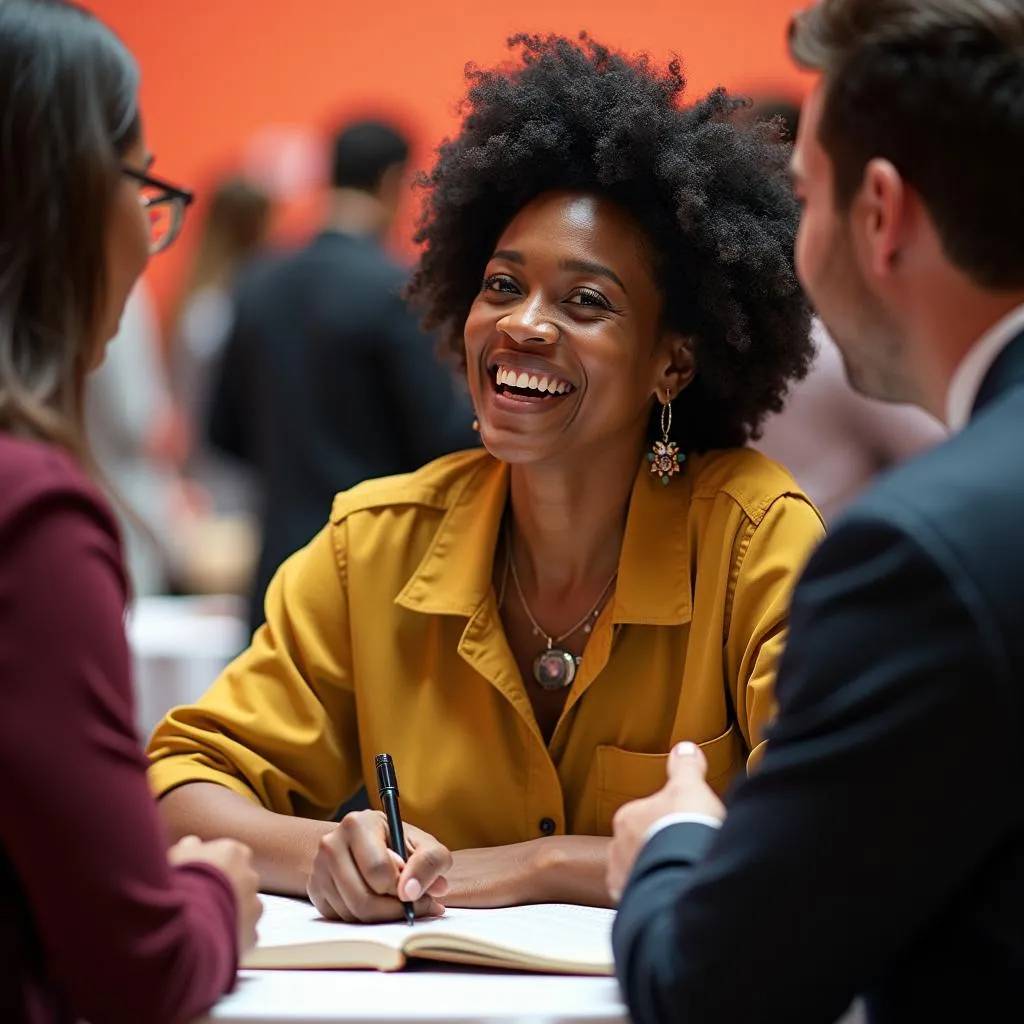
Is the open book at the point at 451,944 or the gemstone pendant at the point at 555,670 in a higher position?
the gemstone pendant at the point at 555,670

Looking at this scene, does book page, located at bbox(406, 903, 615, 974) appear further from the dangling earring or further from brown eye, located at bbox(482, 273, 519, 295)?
brown eye, located at bbox(482, 273, 519, 295)

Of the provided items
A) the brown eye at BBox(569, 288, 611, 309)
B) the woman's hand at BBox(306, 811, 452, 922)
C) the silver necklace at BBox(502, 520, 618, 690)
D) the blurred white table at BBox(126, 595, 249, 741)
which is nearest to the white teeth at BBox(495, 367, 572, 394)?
the brown eye at BBox(569, 288, 611, 309)

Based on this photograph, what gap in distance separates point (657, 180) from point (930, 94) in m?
0.76

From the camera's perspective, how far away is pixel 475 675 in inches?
76.7

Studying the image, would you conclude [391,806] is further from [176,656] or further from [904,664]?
[176,656]

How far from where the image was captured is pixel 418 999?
1.31m

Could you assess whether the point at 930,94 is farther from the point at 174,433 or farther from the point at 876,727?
the point at 174,433

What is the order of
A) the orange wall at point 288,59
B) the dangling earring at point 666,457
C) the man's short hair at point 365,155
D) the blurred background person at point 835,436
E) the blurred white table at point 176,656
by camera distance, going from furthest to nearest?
the orange wall at point 288,59 < the man's short hair at point 365,155 < the blurred white table at point 176,656 < the blurred background person at point 835,436 < the dangling earring at point 666,457

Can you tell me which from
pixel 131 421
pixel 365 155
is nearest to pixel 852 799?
pixel 365 155

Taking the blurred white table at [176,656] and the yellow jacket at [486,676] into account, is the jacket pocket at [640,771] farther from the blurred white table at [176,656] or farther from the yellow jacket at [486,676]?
the blurred white table at [176,656]

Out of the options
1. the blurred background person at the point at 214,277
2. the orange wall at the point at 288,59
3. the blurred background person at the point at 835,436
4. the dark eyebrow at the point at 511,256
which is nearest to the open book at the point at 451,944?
the dark eyebrow at the point at 511,256

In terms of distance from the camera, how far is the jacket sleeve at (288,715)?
190 cm

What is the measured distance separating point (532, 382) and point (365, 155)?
212 cm

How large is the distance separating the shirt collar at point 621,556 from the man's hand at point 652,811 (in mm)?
471
